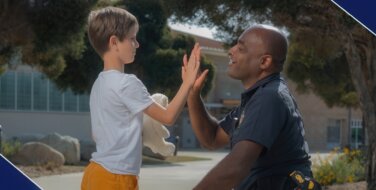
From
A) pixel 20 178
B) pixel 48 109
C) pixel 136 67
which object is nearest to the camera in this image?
pixel 20 178

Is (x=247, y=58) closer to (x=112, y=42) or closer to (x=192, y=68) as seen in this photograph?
(x=192, y=68)

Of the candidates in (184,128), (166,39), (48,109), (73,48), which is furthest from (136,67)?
(184,128)

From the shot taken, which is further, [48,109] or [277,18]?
[48,109]

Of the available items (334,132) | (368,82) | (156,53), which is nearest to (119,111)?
(368,82)

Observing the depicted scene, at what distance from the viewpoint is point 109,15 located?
3154mm

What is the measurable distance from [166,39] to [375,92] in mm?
19369

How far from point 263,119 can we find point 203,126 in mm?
789

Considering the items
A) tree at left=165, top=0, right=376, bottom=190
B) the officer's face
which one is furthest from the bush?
the officer's face

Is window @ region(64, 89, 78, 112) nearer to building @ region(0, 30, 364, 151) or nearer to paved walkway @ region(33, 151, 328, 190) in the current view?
building @ region(0, 30, 364, 151)

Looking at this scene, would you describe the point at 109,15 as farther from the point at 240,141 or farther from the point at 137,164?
the point at 240,141

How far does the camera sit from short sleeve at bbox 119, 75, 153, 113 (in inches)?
120

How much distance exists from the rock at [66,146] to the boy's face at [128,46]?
63.7 feet

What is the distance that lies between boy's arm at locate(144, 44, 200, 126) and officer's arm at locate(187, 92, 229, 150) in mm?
81

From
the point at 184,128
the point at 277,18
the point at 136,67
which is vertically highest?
the point at 277,18
